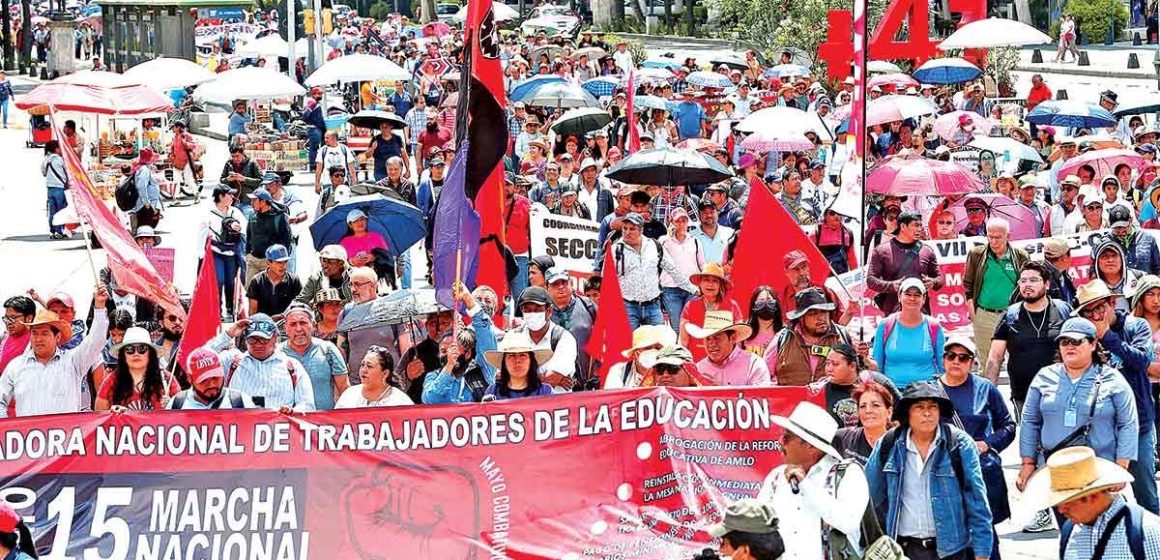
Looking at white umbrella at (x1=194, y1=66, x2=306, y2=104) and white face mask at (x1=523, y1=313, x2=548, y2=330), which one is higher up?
white umbrella at (x1=194, y1=66, x2=306, y2=104)

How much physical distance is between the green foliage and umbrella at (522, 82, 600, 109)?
3285cm

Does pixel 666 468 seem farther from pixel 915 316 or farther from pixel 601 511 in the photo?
pixel 915 316

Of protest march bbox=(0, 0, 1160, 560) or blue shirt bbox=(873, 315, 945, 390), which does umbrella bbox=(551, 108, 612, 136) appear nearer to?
protest march bbox=(0, 0, 1160, 560)

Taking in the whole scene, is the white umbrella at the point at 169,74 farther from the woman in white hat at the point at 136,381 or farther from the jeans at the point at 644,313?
the woman in white hat at the point at 136,381

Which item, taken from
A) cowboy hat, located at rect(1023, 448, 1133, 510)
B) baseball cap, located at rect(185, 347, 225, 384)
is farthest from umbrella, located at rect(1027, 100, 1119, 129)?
cowboy hat, located at rect(1023, 448, 1133, 510)

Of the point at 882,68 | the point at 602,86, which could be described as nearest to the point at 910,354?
the point at 602,86

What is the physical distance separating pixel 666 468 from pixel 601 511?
0.38 metres

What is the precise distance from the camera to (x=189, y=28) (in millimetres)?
43375

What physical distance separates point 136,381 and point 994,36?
69.8ft

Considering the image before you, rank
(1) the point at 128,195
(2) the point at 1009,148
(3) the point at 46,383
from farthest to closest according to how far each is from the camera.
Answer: (1) the point at 128,195
(2) the point at 1009,148
(3) the point at 46,383

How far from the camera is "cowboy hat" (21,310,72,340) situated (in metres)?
10.9

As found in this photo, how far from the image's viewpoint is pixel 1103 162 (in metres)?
18.7

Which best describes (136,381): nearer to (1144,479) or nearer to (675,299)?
(1144,479)

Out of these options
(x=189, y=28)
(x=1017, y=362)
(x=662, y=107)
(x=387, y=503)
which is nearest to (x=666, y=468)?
(x=387, y=503)
